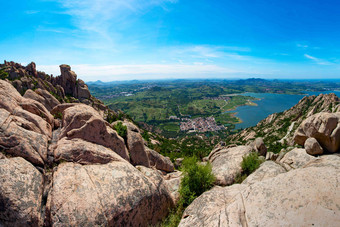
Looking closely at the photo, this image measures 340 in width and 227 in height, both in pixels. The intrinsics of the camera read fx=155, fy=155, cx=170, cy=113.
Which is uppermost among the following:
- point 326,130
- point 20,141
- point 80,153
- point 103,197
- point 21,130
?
point 21,130

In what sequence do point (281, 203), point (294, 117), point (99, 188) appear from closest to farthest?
point (281, 203)
point (99, 188)
point (294, 117)

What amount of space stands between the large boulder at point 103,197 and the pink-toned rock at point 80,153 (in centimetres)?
68

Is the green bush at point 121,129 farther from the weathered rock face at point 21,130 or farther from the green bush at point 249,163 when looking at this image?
the green bush at point 249,163

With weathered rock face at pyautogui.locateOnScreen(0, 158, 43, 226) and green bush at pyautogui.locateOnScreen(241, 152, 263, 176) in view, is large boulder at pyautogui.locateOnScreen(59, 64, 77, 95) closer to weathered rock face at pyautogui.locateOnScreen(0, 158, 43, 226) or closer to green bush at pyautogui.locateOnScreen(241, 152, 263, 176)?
weathered rock face at pyautogui.locateOnScreen(0, 158, 43, 226)

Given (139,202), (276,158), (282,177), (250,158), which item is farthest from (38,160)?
(276,158)

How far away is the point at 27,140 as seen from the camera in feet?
40.1

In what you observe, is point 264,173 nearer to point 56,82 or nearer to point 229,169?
point 229,169

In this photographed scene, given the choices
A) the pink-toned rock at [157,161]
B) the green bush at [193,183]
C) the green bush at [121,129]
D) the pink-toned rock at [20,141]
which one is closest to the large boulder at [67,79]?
the pink-toned rock at [157,161]

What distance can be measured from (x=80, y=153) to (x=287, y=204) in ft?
53.2

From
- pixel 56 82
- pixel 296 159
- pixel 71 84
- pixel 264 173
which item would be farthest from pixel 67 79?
pixel 296 159

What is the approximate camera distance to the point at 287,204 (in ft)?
31.8

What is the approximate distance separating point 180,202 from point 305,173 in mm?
12024

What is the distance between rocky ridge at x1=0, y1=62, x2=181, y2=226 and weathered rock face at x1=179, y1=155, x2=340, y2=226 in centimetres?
483

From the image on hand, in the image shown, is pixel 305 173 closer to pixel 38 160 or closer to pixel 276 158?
pixel 276 158
